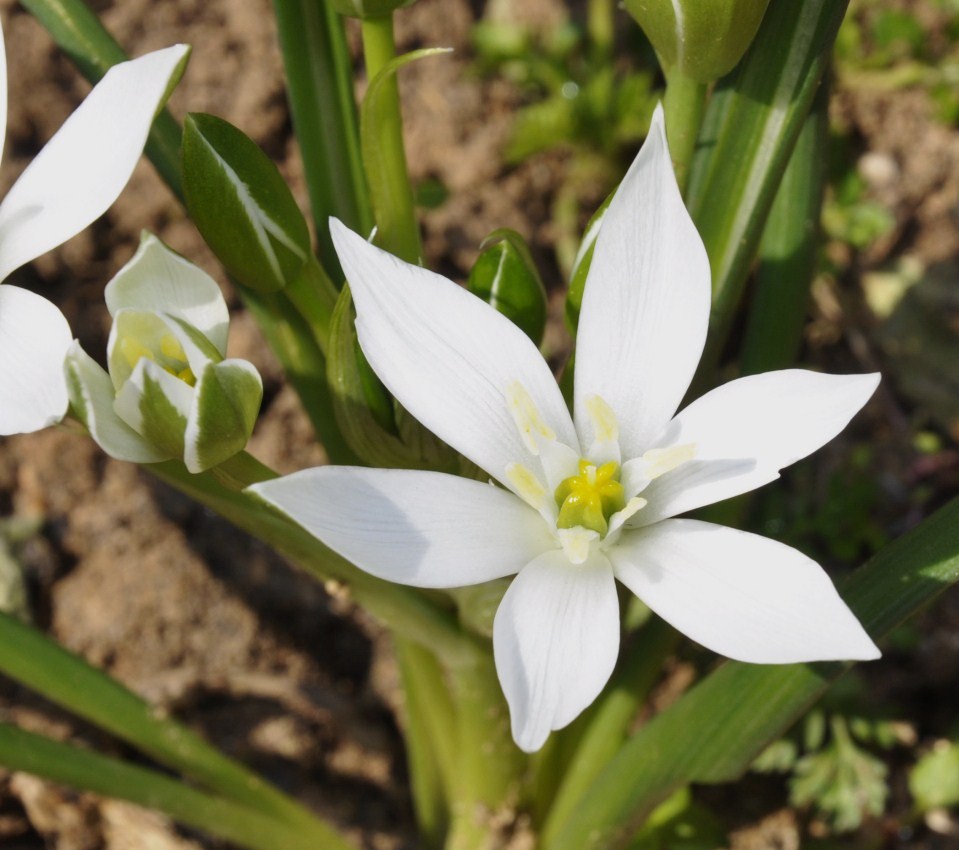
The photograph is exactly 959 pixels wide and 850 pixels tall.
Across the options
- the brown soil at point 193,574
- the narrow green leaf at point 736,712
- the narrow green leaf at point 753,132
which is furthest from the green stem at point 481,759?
the narrow green leaf at point 753,132

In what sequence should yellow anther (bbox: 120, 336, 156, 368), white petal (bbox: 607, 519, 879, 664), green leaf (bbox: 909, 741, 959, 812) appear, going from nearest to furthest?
white petal (bbox: 607, 519, 879, 664), yellow anther (bbox: 120, 336, 156, 368), green leaf (bbox: 909, 741, 959, 812)

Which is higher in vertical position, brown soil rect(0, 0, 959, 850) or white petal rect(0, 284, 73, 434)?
white petal rect(0, 284, 73, 434)

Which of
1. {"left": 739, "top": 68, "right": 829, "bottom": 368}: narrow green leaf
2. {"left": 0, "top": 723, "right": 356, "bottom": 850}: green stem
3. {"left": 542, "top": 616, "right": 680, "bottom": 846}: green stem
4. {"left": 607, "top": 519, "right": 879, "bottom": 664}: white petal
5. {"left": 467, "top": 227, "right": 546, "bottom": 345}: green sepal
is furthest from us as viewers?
{"left": 542, "top": 616, "right": 680, "bottom": 846}: green stem

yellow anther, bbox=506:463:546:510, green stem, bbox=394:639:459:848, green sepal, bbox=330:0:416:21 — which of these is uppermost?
green sepal, bbox=330:0:416:21

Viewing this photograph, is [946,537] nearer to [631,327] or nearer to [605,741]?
[631,327]

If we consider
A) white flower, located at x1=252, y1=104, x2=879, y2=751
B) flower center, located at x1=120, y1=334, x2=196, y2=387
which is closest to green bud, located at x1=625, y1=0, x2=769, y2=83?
white flower, located at x1=252, y1=104, x2=879, y2=751

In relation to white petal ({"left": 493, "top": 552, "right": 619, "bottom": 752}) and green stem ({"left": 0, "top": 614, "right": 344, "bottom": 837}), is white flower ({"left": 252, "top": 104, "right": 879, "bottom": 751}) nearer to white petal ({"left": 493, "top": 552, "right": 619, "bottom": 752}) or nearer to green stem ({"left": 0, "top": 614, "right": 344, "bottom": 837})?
white petal ({"left": 493, "top": 552, "right": 619, "bottom": 752})

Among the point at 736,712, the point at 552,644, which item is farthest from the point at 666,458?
the point at 736,712
